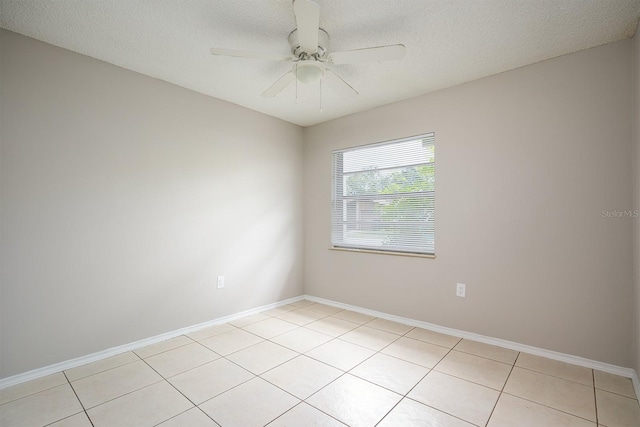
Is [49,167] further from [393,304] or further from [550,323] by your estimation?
[550,323]

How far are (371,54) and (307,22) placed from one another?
0.44 m

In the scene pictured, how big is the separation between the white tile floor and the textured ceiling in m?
2.40

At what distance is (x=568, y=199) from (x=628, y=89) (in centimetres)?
84

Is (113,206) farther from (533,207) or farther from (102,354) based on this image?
(533,207)

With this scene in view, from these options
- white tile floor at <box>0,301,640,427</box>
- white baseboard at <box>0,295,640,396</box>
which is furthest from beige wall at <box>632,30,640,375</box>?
white tile floor at <box>0,301,640,427</box>

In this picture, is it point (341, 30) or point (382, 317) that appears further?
point (382, 317)

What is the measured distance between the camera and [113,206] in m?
2.51

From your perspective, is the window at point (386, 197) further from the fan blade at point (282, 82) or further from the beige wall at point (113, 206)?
the fan blade at point (282, 82)

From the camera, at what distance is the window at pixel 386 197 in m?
3.15

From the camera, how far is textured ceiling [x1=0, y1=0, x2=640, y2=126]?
1.83 metres

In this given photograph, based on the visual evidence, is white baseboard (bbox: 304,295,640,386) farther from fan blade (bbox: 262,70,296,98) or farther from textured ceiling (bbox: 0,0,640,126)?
fan blade (bbox: 262,70,296,98)

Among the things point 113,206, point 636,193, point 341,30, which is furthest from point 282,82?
point 636,193

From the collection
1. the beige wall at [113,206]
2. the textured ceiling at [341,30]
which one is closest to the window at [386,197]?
the textured ceiling at [341,30]

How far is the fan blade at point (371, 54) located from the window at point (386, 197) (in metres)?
1.47
